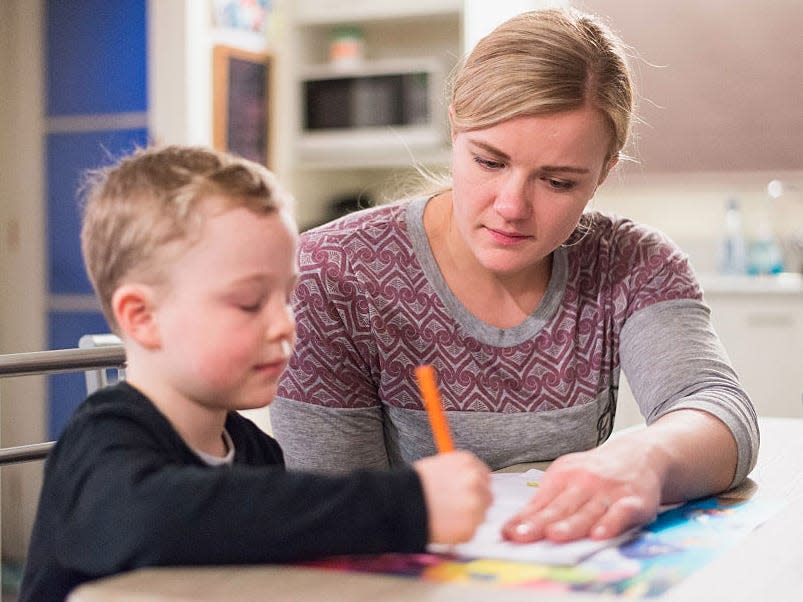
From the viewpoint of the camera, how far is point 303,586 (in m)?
0.75

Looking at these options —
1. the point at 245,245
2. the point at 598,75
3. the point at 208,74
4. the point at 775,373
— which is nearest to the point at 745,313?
the point at 775,373

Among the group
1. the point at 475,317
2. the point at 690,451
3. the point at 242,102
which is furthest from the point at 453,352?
the point at 242,102

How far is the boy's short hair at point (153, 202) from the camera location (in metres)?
0.88

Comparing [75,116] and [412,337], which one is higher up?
[75,116]

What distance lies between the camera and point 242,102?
3934 mm

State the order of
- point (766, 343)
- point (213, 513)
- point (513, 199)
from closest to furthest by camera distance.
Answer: point (213, 513), point (513, 199), point (766, 343)

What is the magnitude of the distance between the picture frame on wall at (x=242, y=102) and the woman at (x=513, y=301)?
239cm

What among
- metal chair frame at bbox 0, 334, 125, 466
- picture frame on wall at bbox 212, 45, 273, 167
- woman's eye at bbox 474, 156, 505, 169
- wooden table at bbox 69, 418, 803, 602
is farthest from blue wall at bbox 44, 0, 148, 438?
wooden table at bbox 69, 418, 803, 602

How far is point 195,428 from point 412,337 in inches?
21.0

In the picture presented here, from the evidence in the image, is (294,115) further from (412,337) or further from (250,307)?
A: (250,307)

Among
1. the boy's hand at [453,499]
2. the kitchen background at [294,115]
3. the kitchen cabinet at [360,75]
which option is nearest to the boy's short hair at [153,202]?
the boy's hand at [453,499]

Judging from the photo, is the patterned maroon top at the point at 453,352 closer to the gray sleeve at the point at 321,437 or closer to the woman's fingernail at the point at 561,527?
the gray sleeve at the point at 321,437

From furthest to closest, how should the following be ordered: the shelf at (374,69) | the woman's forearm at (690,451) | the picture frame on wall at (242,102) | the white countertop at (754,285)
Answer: the shelf at (374,69) → the picture frame on wall at (242,102) → the white countertop at (754,285) → the woman's forearm at (690,451)

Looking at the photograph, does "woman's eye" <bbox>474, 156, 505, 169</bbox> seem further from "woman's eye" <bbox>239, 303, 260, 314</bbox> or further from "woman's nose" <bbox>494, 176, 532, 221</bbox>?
"woman's eye" <bbox>239, 303, 260, 314</bbox>
